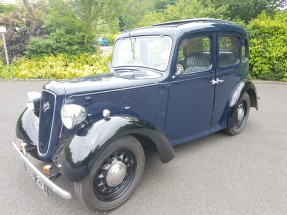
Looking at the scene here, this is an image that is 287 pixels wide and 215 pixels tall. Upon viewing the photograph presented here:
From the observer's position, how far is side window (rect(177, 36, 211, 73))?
10.4 feet

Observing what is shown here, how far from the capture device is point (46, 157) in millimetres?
2555

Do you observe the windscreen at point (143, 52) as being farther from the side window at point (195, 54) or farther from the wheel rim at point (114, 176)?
the wheel rim at point (114, 176)

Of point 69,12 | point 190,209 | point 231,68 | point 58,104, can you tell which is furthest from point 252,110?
point 69,12

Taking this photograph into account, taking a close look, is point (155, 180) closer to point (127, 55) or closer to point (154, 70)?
point (154, 70)

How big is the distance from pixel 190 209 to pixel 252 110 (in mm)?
3908

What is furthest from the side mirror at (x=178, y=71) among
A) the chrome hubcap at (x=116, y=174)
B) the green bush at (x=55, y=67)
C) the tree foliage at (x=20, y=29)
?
the tree foliage at (x=20, y=29)

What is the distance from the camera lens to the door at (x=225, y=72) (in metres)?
3.67

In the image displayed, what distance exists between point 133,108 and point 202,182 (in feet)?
4.00

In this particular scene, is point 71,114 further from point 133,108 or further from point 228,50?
point 228,50

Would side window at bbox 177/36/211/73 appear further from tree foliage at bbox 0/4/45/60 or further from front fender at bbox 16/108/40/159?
tree foliage at bbox 0/4/45/60

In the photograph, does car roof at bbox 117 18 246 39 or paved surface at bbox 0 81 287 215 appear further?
car roof at bbox 117 18 246 39

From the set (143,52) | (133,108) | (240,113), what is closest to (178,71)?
(143,52)

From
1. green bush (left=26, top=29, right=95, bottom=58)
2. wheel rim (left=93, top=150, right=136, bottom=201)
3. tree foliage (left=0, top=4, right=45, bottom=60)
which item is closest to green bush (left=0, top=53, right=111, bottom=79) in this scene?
green bush (left=26, top=29, right=95, bottom=58)

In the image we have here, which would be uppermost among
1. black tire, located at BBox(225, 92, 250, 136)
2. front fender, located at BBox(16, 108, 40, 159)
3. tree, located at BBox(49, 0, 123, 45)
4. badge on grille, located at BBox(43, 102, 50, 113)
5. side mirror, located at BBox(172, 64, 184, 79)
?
tree, located at BBox(49, 0, 123, 45)
